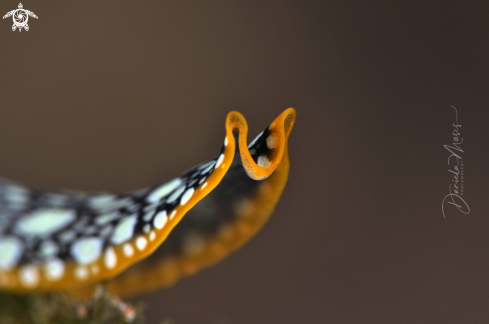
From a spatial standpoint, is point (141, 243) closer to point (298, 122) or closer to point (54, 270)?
point (54, 270)

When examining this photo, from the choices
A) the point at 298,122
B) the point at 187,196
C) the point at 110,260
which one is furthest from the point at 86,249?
the point at 298,122

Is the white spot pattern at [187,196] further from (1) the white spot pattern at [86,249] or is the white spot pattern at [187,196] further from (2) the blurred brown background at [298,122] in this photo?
(2) the blurred brown background at [298,122]

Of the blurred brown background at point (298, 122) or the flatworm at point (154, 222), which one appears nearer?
the flatworm at point (154, 222)

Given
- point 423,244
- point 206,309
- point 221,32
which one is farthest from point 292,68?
point 206,309

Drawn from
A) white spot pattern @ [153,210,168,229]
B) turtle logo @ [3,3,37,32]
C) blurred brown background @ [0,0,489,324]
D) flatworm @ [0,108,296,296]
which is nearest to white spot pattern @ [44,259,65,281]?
flatworm @ [0,108,296,296]

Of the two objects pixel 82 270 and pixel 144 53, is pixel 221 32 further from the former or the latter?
pixel 82 270
